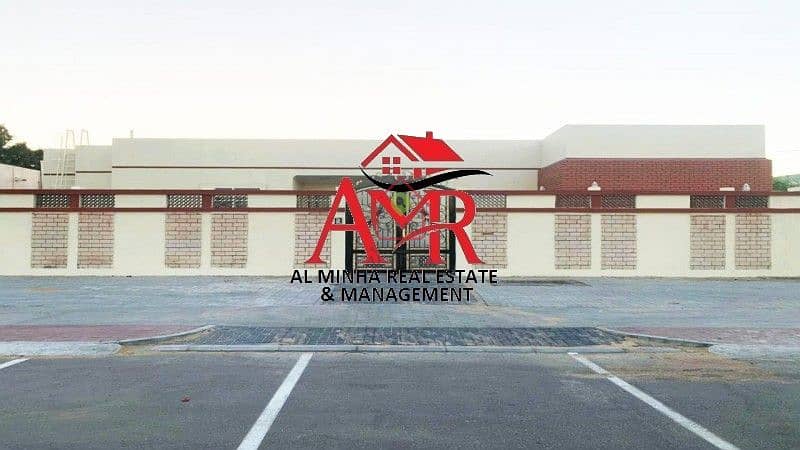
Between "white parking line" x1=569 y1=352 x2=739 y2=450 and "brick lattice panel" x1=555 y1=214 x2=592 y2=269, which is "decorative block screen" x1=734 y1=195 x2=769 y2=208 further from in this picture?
"white parking line" x1=569 y1=352 x2=739 y2=450

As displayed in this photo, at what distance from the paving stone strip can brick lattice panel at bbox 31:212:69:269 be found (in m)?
12.6

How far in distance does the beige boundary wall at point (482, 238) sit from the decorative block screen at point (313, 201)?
221 millimetres

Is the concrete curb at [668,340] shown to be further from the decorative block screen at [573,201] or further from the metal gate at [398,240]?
the decorative block screen at [573,201]

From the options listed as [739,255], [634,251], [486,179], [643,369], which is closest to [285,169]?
[486,179]

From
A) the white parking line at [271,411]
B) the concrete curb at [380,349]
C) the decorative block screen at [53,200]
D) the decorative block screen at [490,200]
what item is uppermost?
A: the decorative block screen at [490,200]

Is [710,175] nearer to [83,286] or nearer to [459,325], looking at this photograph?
[459,325]

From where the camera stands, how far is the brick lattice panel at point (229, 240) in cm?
2267

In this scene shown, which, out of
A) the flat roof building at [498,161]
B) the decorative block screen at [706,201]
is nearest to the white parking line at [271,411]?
the decorative block screen at [706,201]

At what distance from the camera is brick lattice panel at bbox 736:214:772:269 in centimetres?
2284

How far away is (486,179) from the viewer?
1335 inches

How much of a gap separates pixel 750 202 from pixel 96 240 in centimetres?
2114

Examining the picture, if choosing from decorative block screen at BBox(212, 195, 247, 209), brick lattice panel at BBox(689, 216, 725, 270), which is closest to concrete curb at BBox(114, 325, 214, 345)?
decorative block screen at BBox(212, 195, 247, 209)

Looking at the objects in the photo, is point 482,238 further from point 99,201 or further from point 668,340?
point 99,201

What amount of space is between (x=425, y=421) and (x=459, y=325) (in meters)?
6.35
